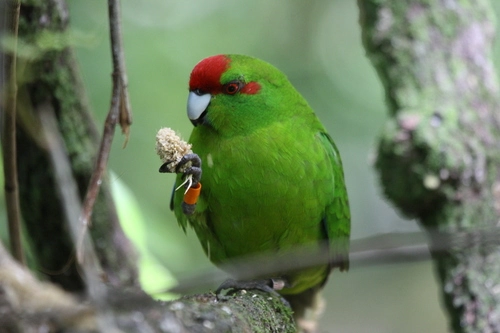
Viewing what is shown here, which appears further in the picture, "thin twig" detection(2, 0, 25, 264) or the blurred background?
the blurred background

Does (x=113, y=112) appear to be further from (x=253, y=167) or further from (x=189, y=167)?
(x=253, y=167)

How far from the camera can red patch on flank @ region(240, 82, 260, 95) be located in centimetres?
252

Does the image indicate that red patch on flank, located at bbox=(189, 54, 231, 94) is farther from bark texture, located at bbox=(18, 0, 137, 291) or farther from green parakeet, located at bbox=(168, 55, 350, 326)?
bark texture, located at bbox=(18, 0, 137, 291)

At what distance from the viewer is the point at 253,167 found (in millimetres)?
2400

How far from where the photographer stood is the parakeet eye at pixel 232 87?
2480 mm

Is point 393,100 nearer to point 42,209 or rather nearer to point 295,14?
point 42,209

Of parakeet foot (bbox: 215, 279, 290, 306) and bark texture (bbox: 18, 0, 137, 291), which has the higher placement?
bark texture (bbox: 18, 0, 137, 291)

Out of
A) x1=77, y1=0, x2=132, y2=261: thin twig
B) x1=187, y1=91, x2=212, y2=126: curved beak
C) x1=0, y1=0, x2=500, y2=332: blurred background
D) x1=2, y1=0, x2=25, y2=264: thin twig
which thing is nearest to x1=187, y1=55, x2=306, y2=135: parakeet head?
x1=187, y1=91, x2=212, y2=126: curved beak

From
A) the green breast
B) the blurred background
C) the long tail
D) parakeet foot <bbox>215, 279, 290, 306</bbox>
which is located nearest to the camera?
parakeet foot <bbox>215, 279, 290, 306</bbox>

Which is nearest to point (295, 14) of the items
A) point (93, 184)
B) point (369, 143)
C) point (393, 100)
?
point (369, 143)

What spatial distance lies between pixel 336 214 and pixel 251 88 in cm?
71

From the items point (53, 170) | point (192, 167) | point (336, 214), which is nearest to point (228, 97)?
point (192, 167)

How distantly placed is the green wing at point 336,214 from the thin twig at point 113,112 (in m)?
0.92

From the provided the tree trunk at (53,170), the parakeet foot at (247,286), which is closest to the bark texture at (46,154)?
the tree trunk at (53,170)
